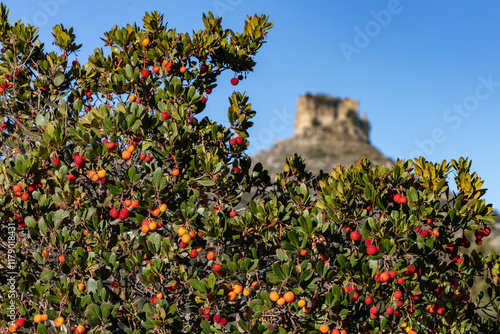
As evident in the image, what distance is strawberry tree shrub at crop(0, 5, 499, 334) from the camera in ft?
16.5

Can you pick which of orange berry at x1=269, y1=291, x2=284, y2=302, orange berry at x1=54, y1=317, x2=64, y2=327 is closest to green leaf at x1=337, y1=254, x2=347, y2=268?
orange berry at x1=269, y1=291, x2=284, y2=302

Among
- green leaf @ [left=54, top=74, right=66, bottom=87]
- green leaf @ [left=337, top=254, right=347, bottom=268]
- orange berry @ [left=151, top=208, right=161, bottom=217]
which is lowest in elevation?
green leaf @ [left=337, top=254, right=347, bottom=268]

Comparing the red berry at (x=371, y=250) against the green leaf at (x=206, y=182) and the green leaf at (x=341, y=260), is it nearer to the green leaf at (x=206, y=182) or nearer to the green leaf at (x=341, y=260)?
the green leaf at (x=341, y=260)

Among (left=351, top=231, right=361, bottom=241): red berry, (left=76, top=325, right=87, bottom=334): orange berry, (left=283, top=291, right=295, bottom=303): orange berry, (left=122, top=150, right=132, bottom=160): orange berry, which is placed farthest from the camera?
(left=122, top=150, right=132, bottom=160): orange berry

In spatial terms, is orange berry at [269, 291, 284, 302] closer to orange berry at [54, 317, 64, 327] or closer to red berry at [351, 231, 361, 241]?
red berry at [351, 231, 361, 241]

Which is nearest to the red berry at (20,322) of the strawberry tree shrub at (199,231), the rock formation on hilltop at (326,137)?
the strawberry tree shrub at (199,231)

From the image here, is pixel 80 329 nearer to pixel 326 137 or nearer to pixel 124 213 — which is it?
pixel 124 213

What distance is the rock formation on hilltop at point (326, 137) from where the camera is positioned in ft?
307

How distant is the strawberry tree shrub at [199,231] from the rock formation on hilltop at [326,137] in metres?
78.6

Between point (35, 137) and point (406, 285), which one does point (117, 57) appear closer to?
point (35, 137)

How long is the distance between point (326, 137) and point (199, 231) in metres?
115

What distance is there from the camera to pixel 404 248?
5.13m

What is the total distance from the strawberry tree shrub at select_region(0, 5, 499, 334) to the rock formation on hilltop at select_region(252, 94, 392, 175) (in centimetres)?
7857

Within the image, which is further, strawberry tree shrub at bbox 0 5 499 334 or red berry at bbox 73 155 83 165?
red berry at bbox 73 155 83 165
